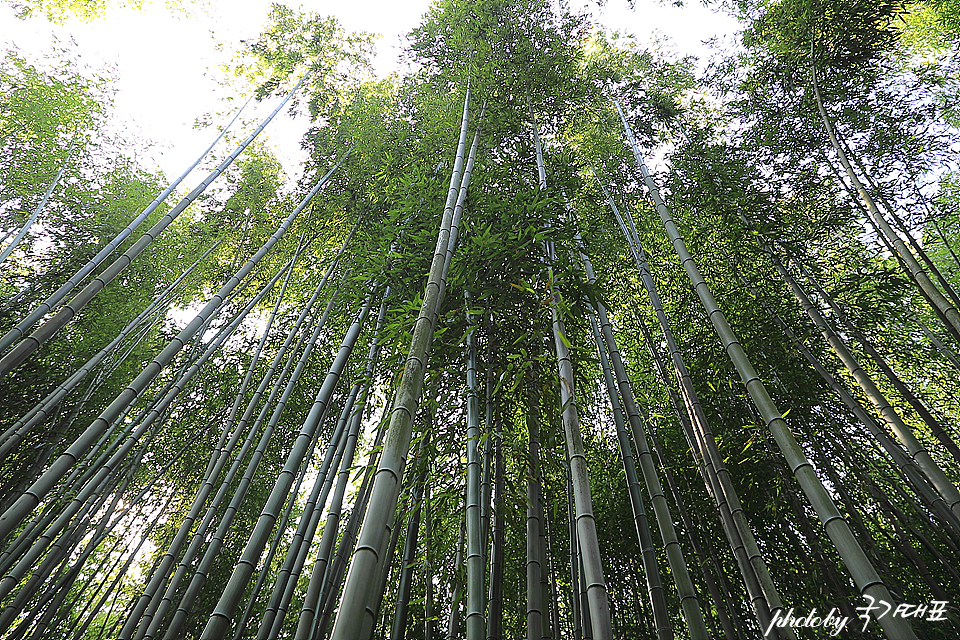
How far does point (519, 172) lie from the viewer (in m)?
3.43

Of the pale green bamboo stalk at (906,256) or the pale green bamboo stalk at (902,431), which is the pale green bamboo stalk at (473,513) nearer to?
the pale green bamboo stalk at (902,431)

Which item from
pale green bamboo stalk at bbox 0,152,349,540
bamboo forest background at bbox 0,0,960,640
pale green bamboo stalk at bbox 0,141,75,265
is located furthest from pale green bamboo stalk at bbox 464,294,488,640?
pale green bamboo stalk at bbox 0,141,75,265

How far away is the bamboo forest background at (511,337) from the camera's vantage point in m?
2.29

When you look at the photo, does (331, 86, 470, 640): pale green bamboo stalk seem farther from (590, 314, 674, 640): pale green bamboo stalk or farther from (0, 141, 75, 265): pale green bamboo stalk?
(0, 141, 75, 265): pale green bamboo stalk

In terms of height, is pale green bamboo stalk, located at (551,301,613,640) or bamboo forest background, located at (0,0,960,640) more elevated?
bamboo forest background, located at (0,0,960,640)

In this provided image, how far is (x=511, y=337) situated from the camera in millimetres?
2693

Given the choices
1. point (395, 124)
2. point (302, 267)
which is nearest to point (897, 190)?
point (395, 124)

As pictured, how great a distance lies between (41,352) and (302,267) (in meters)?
2.30

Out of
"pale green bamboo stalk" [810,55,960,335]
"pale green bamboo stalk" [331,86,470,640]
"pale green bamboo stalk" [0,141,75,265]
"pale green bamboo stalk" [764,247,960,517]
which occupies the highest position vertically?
"pale green bamboo stalk" [0,141,75,265]

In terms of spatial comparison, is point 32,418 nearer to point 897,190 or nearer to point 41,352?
point 41,352

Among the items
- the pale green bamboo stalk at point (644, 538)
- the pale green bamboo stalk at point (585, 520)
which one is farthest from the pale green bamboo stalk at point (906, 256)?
the pale green bamboo stalk at point (585, 520)

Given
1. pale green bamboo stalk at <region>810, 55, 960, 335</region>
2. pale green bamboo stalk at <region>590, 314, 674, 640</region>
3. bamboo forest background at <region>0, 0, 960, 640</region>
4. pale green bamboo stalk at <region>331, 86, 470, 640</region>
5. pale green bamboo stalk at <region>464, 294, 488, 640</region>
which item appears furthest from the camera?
pale green bamboo stalk at <region>810, 55, 960, 335</region>

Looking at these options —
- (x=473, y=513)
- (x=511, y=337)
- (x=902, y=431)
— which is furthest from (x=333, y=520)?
(x=902, y=431)

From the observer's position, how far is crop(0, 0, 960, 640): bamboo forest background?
2.29 metres
